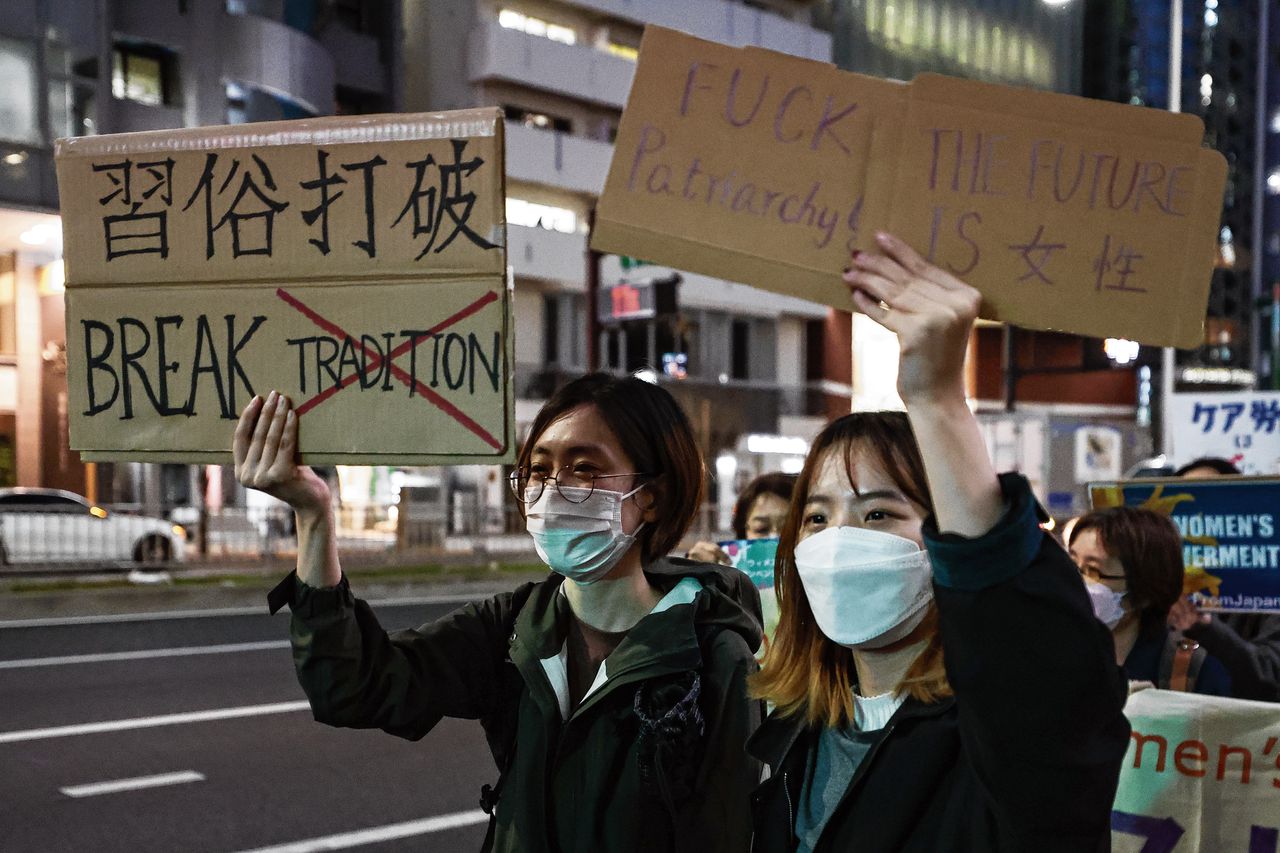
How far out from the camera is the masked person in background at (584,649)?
241cm

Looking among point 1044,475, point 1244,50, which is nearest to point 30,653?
point 1044,475

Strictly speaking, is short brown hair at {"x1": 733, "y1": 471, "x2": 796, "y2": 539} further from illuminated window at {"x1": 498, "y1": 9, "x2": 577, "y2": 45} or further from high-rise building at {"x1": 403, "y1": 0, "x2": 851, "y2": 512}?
illuminated window at {"x1": 498, "y1": 9, "x2": 577, "y2": 45}

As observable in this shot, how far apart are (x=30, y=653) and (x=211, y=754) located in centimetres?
501

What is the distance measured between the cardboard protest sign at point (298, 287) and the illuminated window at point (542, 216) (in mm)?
31349

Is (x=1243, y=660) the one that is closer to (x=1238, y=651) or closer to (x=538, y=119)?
(x=1238, y=651)

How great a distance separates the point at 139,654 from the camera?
11984 millimetres

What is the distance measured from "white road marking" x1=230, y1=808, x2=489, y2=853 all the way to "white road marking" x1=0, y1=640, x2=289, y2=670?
594 cm

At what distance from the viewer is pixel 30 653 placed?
11930 millimetres

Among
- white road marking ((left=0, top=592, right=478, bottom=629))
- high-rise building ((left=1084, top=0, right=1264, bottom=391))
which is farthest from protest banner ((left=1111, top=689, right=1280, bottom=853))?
high-rise building ((left=1084, top=0, right=1264, bottom=391))

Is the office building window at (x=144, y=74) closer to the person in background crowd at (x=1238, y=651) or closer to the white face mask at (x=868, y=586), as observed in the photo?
the person in background crowd at (x=1238, y=651)

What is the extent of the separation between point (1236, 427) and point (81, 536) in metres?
13.9

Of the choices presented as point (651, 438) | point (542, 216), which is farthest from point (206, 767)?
point (542, 216)

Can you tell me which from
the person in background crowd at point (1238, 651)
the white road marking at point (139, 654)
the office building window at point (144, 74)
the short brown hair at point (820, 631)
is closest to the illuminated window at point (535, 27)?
the office building window at point (144, 74)

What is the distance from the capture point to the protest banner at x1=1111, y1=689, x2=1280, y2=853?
10.6 feet
